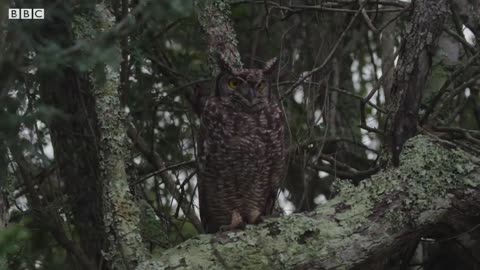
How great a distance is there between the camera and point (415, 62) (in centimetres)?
346

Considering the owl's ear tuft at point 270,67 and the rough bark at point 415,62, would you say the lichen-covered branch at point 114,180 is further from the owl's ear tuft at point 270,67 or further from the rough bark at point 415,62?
the rough bark at point 415,62

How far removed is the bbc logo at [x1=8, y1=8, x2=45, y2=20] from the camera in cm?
245

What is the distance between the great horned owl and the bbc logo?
5.44 ft

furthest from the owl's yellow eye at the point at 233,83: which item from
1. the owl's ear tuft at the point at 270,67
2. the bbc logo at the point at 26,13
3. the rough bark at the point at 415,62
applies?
the bbc logo at the point at 26,13

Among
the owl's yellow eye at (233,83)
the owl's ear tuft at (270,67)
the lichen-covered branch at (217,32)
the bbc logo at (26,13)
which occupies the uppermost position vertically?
the lichen-covered branch at (217,32)

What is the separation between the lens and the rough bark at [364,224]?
3172 mm

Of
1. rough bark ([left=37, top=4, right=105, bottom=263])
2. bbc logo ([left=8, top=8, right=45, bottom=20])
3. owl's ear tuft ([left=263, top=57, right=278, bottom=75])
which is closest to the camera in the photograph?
bbc logo ([left=8, top=8, right=45, bottom=20])

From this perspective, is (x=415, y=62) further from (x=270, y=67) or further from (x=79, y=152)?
(x=79, y=152)

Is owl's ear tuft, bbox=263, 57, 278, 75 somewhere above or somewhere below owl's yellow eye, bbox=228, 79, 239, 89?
above

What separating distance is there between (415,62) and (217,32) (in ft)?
3.64

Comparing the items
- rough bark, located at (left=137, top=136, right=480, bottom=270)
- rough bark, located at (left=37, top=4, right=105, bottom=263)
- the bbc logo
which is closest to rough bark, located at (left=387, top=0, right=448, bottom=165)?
rough bark, located at (left=137, top=136, right=480, bottom=270)

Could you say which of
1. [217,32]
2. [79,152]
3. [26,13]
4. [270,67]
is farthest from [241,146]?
[26,13]

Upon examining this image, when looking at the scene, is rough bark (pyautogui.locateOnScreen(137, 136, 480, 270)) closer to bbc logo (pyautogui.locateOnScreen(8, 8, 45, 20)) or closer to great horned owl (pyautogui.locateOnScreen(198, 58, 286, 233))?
great horned owl (pyautogui.locateOnScreen(198, 58, 286, 233))

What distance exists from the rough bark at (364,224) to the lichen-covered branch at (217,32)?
1.08 m
